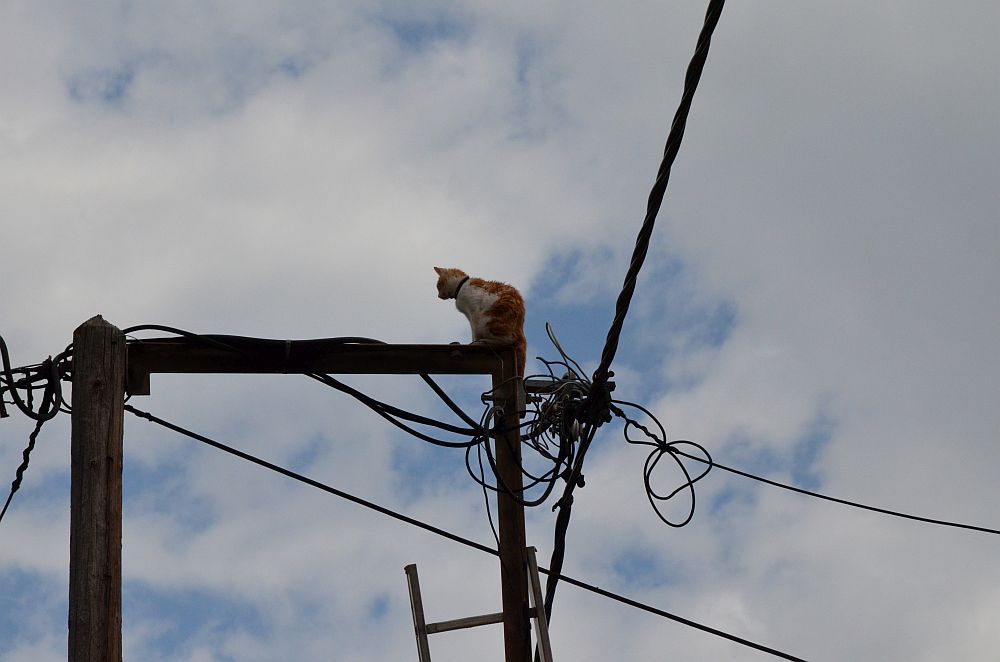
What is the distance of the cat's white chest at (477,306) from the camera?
6511 millimetres

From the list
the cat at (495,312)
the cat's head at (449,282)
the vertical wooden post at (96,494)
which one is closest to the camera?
the vertical wooden post at (96,494)

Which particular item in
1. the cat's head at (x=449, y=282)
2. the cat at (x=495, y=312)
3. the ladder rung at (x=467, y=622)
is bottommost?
the ladder rung at (x=467, y=622)

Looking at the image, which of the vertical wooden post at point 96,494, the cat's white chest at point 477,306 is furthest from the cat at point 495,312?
the vertical wooden post at point 96,494

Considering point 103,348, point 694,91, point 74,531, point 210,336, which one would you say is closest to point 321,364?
point 210,336

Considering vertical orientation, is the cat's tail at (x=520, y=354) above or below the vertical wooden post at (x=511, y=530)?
above

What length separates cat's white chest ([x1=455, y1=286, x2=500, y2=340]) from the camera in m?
6.51

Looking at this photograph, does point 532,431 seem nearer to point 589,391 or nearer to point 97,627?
point 589,391

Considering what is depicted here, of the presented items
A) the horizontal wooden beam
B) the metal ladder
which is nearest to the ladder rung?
the metal ladder

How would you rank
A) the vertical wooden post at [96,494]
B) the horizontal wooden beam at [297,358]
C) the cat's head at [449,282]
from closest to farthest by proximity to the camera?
the vertical wooden post at [96,494]
the horizontal wooden beam at [297,358]
the cat's head at [449,282]

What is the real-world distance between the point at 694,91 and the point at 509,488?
2.83m

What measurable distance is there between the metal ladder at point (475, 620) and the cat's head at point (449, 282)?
155 cm

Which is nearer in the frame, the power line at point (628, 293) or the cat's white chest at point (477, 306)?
the power line at point (628, 293)

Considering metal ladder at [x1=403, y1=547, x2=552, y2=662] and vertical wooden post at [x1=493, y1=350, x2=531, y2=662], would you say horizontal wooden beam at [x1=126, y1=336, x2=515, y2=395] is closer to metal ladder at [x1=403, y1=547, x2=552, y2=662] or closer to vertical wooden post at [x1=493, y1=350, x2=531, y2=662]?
vertical wooden post at [x1=493, y1=350, x2=531, y2=662]

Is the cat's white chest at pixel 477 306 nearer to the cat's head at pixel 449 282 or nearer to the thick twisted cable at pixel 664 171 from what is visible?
the cat's head at pixel 449 282
